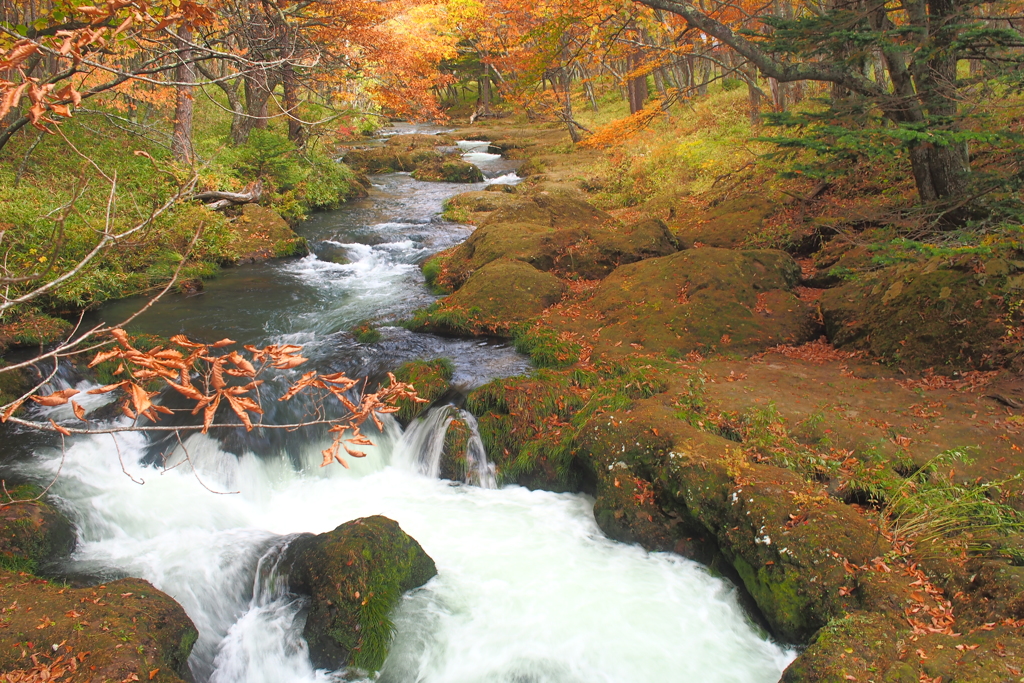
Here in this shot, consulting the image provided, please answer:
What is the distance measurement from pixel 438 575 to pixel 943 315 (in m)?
6.20

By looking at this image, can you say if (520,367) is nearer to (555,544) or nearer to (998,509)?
(555,544)

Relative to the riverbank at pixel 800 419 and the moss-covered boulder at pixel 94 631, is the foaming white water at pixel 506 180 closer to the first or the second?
the riverbank at pixel 800 419

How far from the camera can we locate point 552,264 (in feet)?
36.7

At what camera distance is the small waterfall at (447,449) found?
681cm

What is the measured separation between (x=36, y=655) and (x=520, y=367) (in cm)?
577

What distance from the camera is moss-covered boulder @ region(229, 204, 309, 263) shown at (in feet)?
42.6

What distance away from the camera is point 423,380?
7.66m

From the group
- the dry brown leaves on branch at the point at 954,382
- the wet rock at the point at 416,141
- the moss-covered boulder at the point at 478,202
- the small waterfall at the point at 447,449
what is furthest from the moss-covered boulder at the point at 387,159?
the dry brown leaves on branch at the point at 954,382

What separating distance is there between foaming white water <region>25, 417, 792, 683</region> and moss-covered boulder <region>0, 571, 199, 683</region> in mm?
480

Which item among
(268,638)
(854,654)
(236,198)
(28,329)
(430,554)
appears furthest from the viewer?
(236,198)

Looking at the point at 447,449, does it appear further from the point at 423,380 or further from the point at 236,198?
the point at 236,198

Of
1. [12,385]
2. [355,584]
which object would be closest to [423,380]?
[355,584]

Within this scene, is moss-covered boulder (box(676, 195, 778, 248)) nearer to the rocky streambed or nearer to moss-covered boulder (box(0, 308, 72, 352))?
the rocky streambed

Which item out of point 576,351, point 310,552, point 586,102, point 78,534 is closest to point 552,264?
point 576,351
